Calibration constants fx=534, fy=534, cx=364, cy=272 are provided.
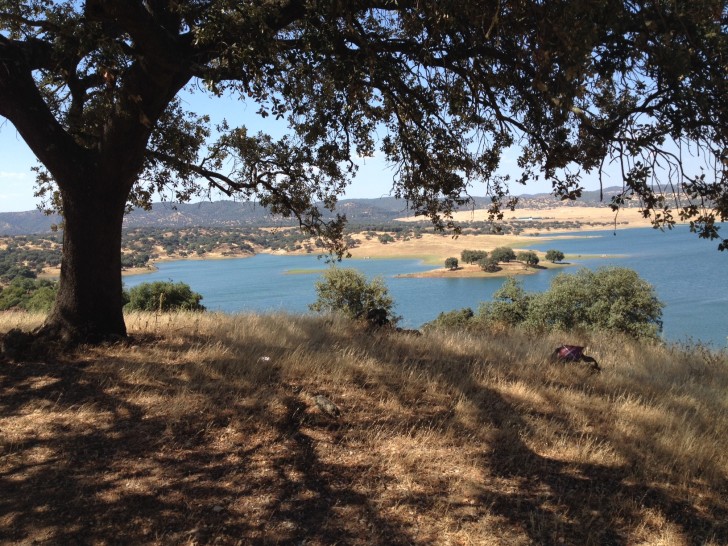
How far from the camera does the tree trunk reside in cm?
621

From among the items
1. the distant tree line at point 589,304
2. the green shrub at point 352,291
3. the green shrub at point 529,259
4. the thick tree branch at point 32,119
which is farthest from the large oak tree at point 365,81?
the green shrub at point 529,259

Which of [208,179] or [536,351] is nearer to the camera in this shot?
[536,351]

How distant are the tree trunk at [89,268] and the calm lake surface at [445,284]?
69.0 feet

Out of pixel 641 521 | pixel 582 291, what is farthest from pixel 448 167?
pixel 582 291

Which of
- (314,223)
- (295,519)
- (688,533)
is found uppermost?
(314,223)

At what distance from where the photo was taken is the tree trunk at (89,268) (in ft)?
20.4

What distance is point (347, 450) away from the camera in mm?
4242

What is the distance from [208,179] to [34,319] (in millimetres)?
3640

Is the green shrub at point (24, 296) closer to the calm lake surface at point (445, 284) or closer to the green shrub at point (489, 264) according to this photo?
the calm lake surface at point (445, 284)

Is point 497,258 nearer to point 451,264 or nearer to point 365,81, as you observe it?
point 451,264

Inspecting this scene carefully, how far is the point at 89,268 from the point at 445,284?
53.4 metres

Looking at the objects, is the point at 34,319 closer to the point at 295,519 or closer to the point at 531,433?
the point at 295,519

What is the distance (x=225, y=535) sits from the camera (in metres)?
3.07

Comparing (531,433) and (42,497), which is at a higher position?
(42,497)
